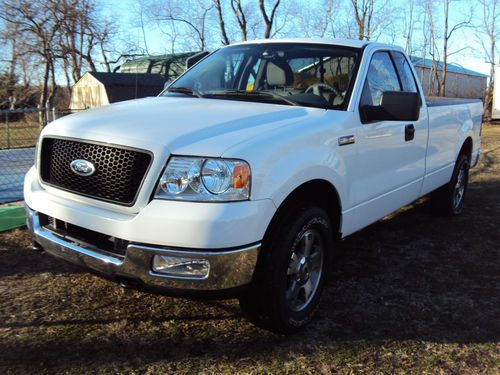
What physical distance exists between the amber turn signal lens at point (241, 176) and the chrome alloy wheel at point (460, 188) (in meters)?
4.30

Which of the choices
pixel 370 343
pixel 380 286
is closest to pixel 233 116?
pixel 370 343

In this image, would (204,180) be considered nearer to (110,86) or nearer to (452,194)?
(452,194)

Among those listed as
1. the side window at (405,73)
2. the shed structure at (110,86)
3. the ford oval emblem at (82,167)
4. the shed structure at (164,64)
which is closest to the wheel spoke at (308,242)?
the ford oval emblem at (82,167)

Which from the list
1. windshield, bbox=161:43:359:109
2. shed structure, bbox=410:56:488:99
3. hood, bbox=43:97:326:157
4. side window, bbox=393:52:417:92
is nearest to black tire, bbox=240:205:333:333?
hood, bbox=43:97:326:157

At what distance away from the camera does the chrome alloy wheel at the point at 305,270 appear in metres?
3.10

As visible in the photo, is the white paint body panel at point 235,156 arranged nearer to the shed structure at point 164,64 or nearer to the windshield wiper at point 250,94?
the windshield wiper at point 250,94

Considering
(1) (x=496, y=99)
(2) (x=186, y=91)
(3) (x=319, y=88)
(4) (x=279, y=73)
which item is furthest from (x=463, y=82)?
(2) (x=186, y=91)

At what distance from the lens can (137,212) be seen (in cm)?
261

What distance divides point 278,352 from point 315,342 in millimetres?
276

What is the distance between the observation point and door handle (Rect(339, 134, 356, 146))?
11.0ft

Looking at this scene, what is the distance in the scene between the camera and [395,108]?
355cm

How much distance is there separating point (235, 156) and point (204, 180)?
0.20 m

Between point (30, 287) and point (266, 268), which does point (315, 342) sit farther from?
point (30, 287)

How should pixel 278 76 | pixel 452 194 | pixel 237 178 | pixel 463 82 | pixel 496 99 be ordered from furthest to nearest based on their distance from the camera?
1. pixel 463 82
2. pixel 496 99
3. pixel 452 194
4. pixel 278 76
5. pixel 237 178
